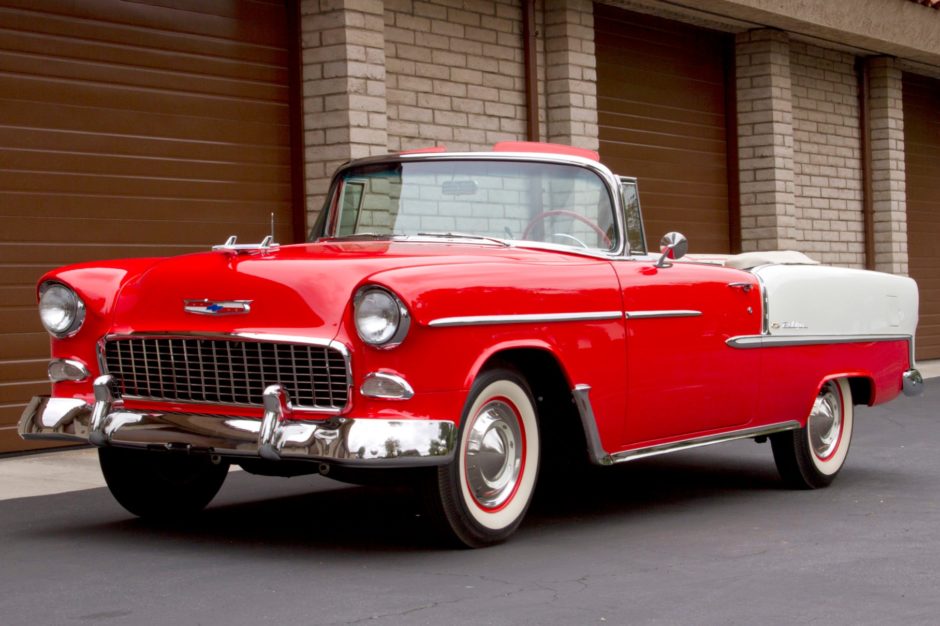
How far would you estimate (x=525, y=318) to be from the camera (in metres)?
5.55

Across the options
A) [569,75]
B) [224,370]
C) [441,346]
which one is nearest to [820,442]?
[441,346]

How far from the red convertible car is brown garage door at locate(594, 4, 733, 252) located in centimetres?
745

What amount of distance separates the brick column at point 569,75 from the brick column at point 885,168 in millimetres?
6691

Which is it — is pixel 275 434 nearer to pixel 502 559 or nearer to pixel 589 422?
pixel 502 559

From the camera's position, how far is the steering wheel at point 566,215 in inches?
251

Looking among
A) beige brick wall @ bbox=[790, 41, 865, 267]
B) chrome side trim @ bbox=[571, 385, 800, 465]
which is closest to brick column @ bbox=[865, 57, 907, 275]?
beige brick wall @ bbox=[790, 41, 865, 267]

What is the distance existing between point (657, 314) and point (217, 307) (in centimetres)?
197

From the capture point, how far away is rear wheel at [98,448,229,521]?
6.07m

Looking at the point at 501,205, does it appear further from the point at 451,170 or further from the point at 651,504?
the point at 651,504

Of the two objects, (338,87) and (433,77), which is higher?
(433,77)

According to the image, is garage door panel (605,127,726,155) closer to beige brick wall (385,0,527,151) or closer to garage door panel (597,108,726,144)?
garage door panel (597,108,726,144)

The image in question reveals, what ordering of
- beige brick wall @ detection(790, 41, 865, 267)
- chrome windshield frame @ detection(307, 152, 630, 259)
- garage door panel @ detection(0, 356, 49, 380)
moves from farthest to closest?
1. beige brick wall @ detection(790, 41, 865, 267)
2. garage door panel @ detection(0, 356, 49, 380)
3. chrome windshield frame @ detection(307, 152, 630, 259)

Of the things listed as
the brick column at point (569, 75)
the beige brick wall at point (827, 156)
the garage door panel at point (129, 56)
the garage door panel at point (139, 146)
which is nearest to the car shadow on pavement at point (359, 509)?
the garage door panel at point (139, 146)

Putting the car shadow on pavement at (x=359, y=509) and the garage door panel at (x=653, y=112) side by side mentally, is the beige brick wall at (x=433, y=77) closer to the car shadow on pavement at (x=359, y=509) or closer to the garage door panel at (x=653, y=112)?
the garage door panel at (x=653, y=112)
